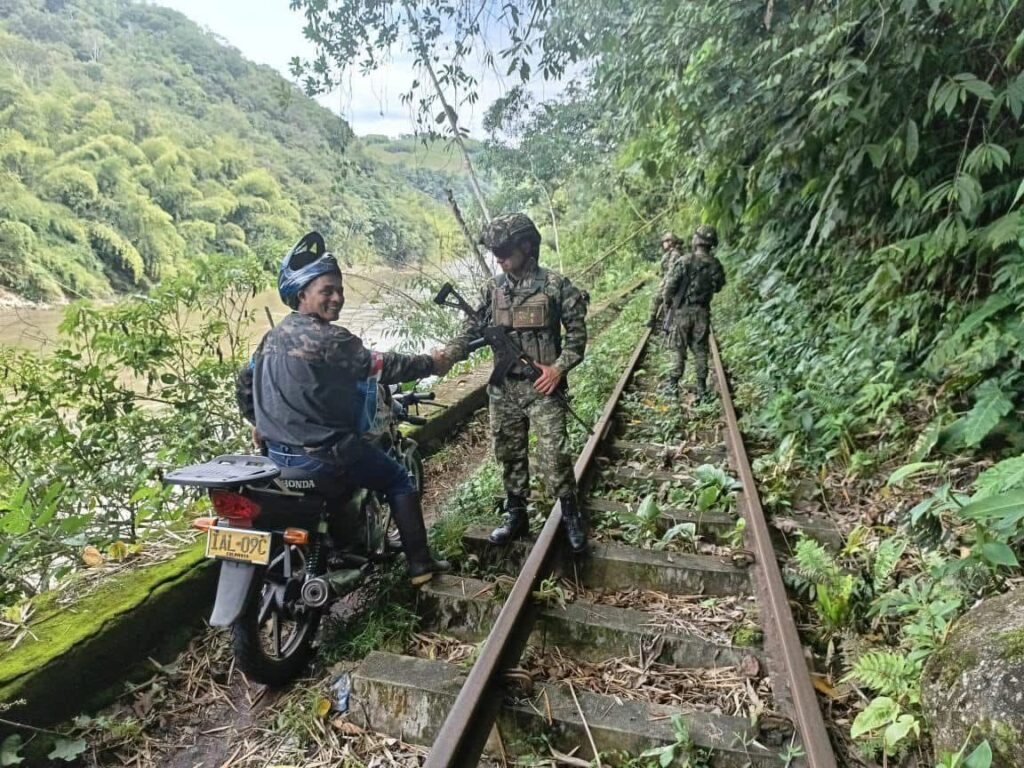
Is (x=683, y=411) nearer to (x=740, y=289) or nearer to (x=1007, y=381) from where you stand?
(x=1007, y=381)

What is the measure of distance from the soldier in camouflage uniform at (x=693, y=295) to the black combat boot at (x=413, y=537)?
4.42 meters

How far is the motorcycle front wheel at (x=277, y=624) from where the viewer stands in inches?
93.4

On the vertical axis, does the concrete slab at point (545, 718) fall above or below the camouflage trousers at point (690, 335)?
below

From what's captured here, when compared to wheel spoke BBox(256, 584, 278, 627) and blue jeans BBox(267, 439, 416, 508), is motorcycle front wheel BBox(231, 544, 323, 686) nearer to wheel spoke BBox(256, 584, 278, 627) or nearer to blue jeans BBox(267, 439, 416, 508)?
wheel spoke BBox(256, 584, 278, 627)

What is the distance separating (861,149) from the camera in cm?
379

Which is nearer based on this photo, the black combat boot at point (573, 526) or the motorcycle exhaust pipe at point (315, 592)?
the motorcycle exhaust pipe at point (315, 592)

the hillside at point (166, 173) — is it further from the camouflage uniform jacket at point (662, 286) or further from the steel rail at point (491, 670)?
→ the steel rail at point (491, 670)

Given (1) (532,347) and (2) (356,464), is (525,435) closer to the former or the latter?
(1) (532,347)

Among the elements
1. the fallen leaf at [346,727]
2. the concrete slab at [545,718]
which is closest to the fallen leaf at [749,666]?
the concrete slab at [545,718]

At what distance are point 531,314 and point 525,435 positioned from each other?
772mm

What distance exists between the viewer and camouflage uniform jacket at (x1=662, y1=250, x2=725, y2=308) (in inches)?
267

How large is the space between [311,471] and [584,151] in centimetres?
1979

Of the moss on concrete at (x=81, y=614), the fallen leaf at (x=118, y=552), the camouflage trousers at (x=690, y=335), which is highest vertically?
the camouflage trousers at (x=690, y=335)

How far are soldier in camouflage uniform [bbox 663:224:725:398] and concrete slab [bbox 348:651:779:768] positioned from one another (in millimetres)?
4912
